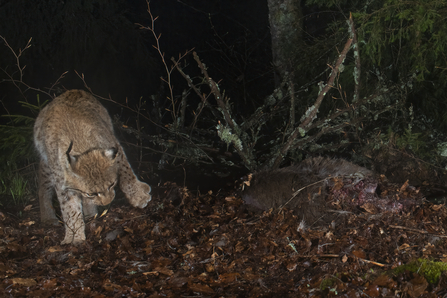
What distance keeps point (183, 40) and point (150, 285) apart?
8255 mm

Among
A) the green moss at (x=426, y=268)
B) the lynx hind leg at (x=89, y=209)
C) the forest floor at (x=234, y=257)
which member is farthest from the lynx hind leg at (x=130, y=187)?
the green moss at (x=426, y=268)

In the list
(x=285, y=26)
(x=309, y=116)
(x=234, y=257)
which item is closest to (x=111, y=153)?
(x=234, y=257)

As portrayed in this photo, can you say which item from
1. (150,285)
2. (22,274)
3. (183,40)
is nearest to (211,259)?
(150,285)

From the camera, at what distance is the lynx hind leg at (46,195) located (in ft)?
16.6

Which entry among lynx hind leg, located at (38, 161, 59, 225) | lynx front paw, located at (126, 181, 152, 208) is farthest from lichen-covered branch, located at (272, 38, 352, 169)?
lynx hind leg, located at (38, 161, 59, 225)

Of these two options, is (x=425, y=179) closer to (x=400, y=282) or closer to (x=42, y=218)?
(x=400, y=282)

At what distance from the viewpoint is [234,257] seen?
→ 3732mm

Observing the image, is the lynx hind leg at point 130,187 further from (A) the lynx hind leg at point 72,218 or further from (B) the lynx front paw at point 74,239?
(B) the lynx front paw at point 74,239

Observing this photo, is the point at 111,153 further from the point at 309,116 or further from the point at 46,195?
the point at 309,116

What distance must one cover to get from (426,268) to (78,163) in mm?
3375

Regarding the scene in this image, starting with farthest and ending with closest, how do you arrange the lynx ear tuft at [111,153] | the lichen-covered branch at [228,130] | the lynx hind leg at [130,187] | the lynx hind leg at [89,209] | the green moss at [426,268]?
the lynx hind leg at [89,209] → the lynx hind leg at [130,187] → the lichen-covered branch at [228,130] → the lynx ear tuft at [111,153] → the green moss at [426,268]

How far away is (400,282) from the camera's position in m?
3.21

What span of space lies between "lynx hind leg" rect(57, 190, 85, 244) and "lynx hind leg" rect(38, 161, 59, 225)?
2.53ft

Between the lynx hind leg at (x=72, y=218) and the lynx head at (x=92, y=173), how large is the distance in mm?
132
